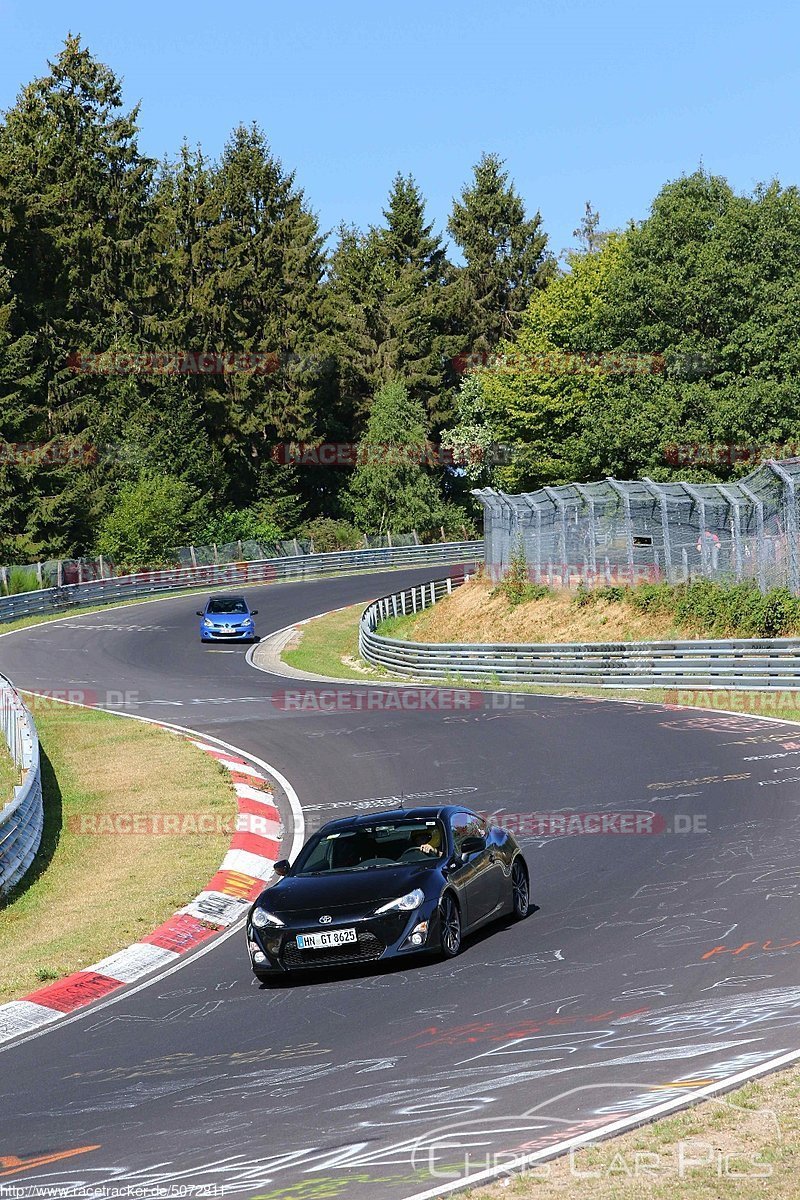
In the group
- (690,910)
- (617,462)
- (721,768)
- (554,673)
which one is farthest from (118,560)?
(690,910)

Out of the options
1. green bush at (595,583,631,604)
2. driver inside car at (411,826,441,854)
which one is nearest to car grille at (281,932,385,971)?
driver inside car at (411,826,441,854)

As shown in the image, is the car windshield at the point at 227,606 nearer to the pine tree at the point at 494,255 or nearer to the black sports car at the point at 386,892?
the black sports car at the point at 386,892

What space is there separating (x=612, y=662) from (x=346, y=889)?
22671 mm

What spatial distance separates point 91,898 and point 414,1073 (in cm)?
846

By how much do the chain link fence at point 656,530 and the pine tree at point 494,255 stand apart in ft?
193

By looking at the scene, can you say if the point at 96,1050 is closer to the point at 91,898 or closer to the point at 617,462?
the point at 91,898

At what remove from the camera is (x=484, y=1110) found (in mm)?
7496

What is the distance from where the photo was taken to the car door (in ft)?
40.8

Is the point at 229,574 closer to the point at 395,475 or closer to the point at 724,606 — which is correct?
the point at 395,475

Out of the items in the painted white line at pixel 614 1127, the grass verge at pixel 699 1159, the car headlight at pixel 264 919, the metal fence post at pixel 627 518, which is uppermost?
the metal fence post at pixel 627 518

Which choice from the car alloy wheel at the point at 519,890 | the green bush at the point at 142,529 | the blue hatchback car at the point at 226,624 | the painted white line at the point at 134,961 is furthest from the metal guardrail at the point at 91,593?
the blue hatchback car at the point at 226,624

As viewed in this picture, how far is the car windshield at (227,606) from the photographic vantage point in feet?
163

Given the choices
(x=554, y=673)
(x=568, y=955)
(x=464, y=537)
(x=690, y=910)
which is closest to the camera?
(x=568, y=955)

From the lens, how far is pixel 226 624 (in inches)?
1925
